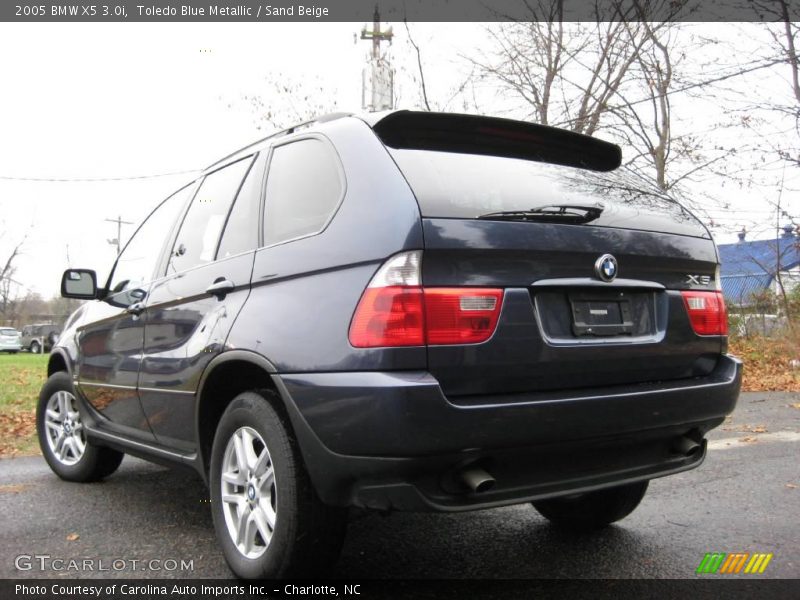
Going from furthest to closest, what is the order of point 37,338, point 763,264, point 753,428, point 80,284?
point 37,338
point 763,264
point 753,428
point 80,284

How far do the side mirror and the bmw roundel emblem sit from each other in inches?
124

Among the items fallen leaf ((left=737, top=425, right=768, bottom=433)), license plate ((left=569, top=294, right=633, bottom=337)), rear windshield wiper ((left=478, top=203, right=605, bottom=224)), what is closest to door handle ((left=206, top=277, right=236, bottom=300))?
rear windshield wiper ((left=478, top=203, right=605, bottom=224))

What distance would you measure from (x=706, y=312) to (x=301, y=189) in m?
1.70

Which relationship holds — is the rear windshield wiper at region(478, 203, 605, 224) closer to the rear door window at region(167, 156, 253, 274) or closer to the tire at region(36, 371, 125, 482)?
the rear door window at region(167, 156, 253, 274)

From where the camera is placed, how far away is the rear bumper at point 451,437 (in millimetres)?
1989

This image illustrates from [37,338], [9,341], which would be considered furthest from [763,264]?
[37,338]

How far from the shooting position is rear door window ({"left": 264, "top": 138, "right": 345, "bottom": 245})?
8.07ft

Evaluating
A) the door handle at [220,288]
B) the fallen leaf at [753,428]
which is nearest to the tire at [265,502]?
the door handle at [220,288]

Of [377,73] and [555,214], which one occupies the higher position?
[377,73]

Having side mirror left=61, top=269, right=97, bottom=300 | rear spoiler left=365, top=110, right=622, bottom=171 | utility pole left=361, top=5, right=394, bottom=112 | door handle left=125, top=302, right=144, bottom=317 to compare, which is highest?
utility pole left=361, top=5, right=394, bottom=112

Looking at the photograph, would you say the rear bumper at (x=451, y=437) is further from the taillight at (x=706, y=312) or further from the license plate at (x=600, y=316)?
the taillight at (x=706, y=312)

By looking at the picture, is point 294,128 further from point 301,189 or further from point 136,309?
point 136,309

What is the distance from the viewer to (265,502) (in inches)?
96.3

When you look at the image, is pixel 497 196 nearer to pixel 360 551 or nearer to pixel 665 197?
pixel 665 197
